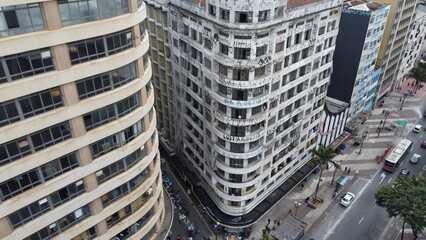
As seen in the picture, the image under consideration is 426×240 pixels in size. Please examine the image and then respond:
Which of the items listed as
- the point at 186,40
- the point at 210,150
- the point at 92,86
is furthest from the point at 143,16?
the point at 210,150

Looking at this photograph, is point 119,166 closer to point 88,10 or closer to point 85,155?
point 85,155

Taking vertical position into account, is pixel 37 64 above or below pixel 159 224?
above

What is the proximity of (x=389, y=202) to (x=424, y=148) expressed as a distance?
129ft

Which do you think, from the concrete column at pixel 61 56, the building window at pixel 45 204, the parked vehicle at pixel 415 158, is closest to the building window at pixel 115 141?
the building window at pixel 45 204

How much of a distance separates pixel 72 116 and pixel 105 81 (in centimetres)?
403

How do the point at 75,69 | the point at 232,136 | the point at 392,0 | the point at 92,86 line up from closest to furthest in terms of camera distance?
1. the point at 75,69
2. the point at 92,86
3. the point at 232,136
4. the point at 392,0

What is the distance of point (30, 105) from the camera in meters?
25.8

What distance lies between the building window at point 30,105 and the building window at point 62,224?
1098cm

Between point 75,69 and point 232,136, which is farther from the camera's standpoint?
point 232,136

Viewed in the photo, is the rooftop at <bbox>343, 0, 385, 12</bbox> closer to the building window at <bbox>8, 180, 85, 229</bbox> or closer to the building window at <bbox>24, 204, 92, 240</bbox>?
the building window at <bbox>8, 180, 85, 229</bbox>

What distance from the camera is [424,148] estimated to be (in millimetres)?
85625

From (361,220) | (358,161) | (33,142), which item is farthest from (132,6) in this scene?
(358,161)

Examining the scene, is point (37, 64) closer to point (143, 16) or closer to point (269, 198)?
point (143, 16)

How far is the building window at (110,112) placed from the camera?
97.6 feet
